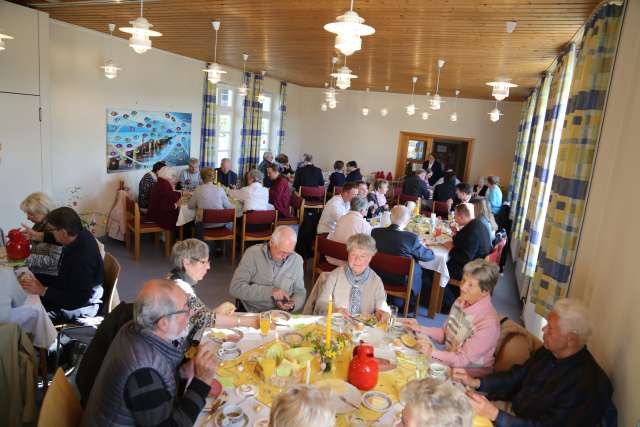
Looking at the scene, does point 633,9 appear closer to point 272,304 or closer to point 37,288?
point 272,304

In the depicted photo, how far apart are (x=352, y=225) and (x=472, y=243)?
1.23 metres

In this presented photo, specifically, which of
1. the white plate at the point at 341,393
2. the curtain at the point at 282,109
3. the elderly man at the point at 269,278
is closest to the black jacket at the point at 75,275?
the elderly man at the point at 269,278

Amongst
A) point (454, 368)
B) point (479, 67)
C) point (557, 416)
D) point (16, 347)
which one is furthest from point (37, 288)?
point (479, 67)

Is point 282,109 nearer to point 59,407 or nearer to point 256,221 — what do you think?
point 256,221

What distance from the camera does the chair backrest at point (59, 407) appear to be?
1.65 meters

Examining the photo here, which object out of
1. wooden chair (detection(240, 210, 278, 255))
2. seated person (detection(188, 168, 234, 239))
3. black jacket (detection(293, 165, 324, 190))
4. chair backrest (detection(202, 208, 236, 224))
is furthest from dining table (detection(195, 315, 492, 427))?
black jacket (detection(293, 165, 324, 190))

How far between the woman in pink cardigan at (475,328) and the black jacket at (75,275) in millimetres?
2203

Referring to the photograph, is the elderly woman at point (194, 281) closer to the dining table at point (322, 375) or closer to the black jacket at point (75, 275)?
A: the dining table at point (322, 375)

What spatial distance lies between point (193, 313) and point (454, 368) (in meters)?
1.42

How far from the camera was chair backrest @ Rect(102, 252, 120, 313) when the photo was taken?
10.7 ft

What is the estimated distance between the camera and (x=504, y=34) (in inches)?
171

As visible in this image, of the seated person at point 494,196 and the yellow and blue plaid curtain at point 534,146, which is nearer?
the yellow and blue plaid curtain at point 534,146

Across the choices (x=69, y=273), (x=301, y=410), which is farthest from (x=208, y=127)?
(x=301, y=410)

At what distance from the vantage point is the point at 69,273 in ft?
10.00
